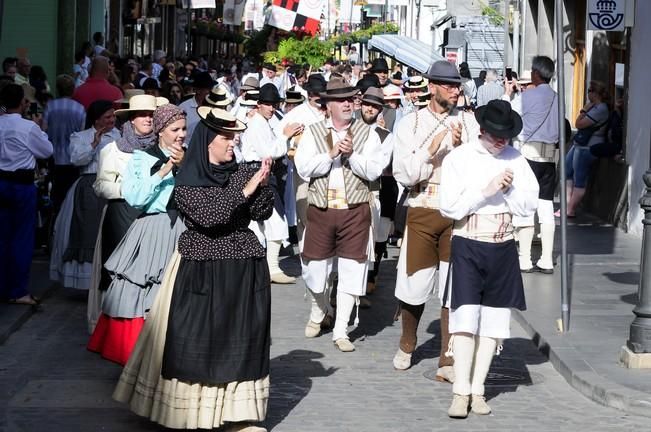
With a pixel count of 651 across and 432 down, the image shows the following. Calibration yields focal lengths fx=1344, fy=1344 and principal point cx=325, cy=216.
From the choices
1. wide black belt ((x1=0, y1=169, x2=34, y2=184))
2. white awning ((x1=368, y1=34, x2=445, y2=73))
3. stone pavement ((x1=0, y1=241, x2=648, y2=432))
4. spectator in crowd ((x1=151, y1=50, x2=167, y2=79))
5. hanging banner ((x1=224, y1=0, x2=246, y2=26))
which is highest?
hanging banner ((x1=224, y1=0, x2=246, y2=26))

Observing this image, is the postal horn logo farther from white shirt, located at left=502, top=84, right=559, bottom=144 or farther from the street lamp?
the street lamp

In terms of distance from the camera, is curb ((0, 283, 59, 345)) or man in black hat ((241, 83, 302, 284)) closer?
curb ((0, 283, 59, 345))

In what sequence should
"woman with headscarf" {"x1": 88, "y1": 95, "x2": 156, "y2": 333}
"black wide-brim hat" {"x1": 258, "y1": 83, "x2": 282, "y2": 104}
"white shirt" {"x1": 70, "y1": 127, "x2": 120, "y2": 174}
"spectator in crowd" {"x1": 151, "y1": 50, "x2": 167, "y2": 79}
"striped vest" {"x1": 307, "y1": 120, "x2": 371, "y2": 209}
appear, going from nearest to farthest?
1. "woman with headscarf" {"x1": 88, "y1": 95, "x2": 156, "y2": 333}
2. "striped vest" {"x1": 307, "y1": 120, "x2": 371, "y2": 209}
3. "white shirt" {"x1": 70, "y1": 127, "x2": 120, "y2": 174}
4. "black wide-brim hat" {"x1": 258, "y1": 83, "x2": 282, "y2": 104}
5. "spectator in crowd" {"x1": 151, "y1": 50, "x2": 167, "y2": 79}

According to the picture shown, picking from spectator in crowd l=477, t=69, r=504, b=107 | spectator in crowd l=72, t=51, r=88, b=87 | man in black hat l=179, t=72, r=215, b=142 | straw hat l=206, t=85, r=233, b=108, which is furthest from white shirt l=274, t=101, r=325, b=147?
spectator in crowd l=72, t=51, r=88, b=87

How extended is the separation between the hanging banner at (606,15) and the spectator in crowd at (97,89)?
6066 mm

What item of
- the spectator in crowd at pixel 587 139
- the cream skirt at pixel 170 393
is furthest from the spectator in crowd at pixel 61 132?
the spectator in crowd at pixel 587 139

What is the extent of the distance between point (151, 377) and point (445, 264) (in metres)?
2.61

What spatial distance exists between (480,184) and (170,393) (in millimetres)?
2264

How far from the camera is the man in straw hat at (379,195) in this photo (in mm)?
11719

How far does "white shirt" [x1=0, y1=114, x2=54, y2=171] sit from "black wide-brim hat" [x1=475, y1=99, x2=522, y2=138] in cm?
475

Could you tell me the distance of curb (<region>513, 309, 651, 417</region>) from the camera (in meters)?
8.39

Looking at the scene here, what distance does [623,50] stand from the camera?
19703 millimetres

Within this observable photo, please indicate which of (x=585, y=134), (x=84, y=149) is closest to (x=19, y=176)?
(x=84, y=149)

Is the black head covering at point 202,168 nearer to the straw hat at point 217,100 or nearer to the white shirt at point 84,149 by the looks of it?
the straw hat at point 217,100
